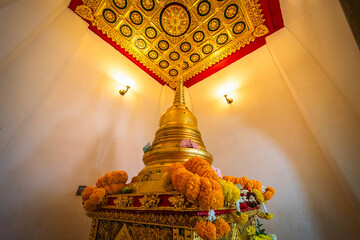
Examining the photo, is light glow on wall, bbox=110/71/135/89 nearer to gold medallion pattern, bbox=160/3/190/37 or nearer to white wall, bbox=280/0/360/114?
gold medallion pattern, bbox=160/3/190/37

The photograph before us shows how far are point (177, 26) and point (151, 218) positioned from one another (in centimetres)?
393

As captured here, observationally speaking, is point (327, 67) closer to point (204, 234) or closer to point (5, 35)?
point (204, 234)

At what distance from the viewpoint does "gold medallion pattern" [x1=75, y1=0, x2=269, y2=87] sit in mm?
3146

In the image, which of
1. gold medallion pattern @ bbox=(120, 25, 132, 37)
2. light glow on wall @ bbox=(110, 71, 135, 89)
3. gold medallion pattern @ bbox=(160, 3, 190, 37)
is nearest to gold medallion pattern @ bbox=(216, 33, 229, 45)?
gold medallion pattern @ bbox=(160, 3, 190, 37)

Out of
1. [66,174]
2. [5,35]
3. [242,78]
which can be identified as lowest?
[66,174]

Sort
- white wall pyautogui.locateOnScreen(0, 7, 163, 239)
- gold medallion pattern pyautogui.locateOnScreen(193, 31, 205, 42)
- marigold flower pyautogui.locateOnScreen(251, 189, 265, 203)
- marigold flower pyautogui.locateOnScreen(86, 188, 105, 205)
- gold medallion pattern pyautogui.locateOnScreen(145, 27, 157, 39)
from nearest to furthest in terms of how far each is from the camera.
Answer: marigold flower pyautogui.locateOnScreen(86, 188, 105, 205), marigold flower pyautogui.locateOnScreen(251, 189, 265, 203), white wall pyautogui.locateOnScreen(0, 7, 163, 239), gold medallion pattern pyautogui.locateOnScreen(145, 27, 157, 39), gold medallion pattern pyautogui.locateOnScreen(193, 31, 205, 42)

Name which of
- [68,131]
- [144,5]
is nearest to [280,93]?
[144,5]

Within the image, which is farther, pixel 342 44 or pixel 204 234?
pixel 342 44

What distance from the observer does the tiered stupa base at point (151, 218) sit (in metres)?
0.78

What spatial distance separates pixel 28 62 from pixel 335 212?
458 cm

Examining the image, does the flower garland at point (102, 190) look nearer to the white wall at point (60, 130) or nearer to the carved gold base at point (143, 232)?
the carved gold base at point (143, 232)

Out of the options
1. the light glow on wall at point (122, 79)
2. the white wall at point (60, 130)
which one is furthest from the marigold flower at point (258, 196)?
the light glow on wall at point (122, 79)

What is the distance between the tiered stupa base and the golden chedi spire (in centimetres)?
14

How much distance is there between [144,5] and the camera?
3.16 metres
